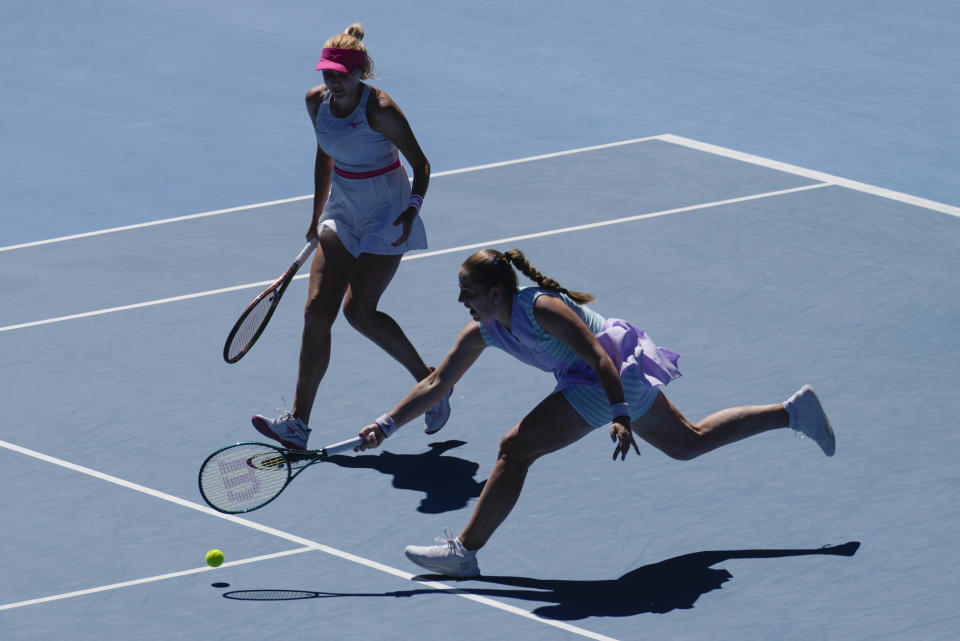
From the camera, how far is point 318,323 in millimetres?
8383

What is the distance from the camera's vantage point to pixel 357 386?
940cm

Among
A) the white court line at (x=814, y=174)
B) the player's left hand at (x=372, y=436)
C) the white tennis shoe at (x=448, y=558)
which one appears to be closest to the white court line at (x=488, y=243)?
the white court line at (x=814, y=174)

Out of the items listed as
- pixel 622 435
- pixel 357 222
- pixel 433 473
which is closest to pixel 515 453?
pixel 622 435

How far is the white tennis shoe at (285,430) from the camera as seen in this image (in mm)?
8367

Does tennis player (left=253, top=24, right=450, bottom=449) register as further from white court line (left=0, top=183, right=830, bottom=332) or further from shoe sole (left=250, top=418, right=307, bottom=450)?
white court line (left=0, top=183, right=830, bottom=332)

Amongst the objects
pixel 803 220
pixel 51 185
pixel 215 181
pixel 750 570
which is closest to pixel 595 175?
pixel 803 220

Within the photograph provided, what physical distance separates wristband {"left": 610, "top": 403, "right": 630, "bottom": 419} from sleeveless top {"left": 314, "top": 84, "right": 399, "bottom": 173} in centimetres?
228

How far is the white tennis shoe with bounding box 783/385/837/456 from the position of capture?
304 inches

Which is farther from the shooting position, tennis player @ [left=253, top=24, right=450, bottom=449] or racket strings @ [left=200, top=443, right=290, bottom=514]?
tennis player @ [left=253, top=24, right=450, bottom=449]

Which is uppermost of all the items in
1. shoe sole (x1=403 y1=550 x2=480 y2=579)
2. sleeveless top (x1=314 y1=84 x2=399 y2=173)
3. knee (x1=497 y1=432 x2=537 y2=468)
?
sleeveless top (x1=314 y1=84 x2=399 y2=173)

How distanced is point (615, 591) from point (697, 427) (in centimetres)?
84

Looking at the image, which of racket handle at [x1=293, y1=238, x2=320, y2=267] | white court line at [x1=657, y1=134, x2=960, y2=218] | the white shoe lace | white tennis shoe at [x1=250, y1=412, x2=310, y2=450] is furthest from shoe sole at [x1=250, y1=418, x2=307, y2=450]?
white court line at [x1=657, y1=134, x2=960, y2=218]

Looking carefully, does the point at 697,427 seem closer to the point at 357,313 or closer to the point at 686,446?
the point at 686,446

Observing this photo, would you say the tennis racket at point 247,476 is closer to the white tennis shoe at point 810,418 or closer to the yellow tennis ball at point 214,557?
the yellow tennis ball at point 214,557
